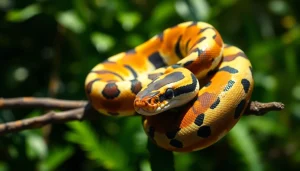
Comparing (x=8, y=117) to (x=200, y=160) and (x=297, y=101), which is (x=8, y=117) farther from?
(x=297, y=101)

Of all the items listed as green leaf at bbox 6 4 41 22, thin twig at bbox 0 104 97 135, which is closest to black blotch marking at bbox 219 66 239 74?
thin twig at bbox 0 104 97 135

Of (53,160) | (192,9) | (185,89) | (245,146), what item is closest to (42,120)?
(185,89)

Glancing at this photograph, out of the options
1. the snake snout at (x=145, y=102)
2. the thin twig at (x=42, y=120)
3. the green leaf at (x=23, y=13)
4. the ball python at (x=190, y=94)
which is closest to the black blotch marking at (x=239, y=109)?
the ball python at (x=190, y=94)

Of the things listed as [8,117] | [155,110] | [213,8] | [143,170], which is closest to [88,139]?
[143,170]

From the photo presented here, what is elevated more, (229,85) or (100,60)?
(229,85)

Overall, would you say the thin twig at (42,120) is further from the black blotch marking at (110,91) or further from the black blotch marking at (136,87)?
the black blotch marking at (136,87)

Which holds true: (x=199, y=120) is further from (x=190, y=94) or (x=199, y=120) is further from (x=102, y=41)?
(x=102, y=41)
